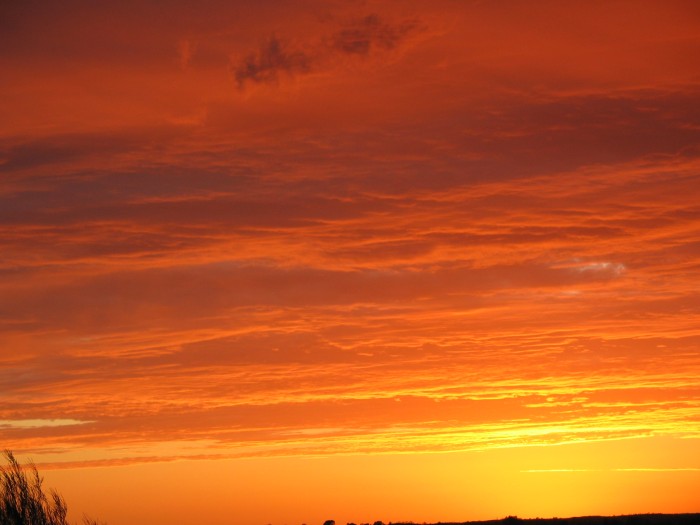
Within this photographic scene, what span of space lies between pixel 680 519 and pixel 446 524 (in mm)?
19898

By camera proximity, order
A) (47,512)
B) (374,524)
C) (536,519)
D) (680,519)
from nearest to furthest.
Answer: (47,512) → (680,519) → (536,519) → (374,524)

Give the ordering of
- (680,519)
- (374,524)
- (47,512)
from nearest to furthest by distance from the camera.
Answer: (47,512) < (680,519) < (374,524)

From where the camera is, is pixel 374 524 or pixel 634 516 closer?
pixel 634 516

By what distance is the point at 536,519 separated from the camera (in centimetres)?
Answer: 6412

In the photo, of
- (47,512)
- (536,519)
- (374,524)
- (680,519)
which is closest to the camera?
(47,512)

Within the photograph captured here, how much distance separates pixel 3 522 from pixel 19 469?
2488 mm

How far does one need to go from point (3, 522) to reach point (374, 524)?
3210 cm

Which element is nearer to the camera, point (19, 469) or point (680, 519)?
point (19, 469)

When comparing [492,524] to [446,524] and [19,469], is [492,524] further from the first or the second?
[19,469]

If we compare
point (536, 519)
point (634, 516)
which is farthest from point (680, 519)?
point (536, 519)

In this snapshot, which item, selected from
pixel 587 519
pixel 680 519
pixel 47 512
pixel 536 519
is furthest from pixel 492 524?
pixel 47 512

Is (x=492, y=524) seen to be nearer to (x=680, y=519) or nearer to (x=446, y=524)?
(x=446, y=524)

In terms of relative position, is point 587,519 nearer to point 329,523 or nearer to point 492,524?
point 492,524

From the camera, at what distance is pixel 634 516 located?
59.4 meters
